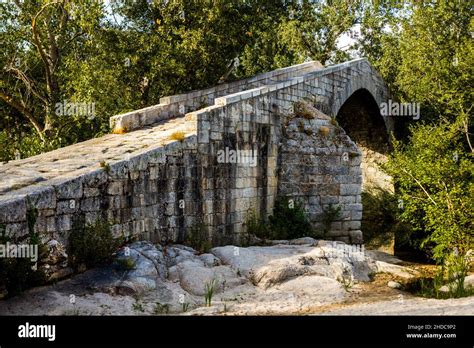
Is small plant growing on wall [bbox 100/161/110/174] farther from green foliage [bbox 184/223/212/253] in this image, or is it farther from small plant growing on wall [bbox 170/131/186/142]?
green foliage [bbox 184/223/212/253]

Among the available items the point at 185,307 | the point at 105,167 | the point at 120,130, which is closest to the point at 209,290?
the point at 185,307

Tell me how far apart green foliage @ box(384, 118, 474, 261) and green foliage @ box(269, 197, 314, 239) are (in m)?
2.88

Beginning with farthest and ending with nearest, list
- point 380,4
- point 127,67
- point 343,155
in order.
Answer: point 380,4 < point 127,67 < point 343,155

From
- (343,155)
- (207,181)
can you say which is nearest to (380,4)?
(343,155)

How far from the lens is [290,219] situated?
1211cm

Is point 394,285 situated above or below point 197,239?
below

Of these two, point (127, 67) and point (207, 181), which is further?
point (127, 67)

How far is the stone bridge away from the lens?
24.3 feet

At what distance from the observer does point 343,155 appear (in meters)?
12.9

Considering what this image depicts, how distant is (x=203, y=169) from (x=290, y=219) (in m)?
3.02

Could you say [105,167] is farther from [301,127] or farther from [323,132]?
[323,132]

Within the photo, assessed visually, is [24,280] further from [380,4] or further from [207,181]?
[380,4]

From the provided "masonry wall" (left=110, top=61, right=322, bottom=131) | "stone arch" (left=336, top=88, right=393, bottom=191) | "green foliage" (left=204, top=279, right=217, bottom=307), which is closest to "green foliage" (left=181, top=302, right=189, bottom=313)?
"green foliage" (left=204, top=279, right=217, bottom=307)

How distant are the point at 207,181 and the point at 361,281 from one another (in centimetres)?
331
